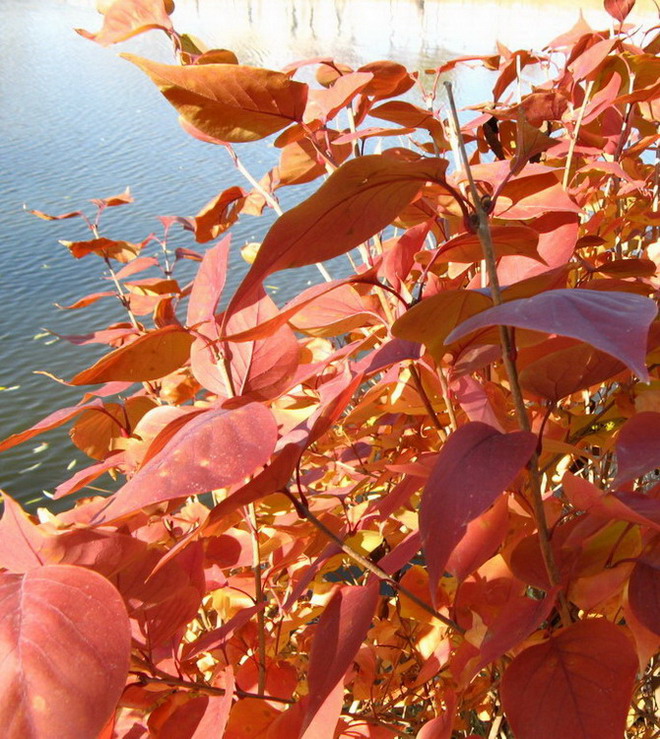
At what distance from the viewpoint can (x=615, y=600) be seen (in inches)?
20.2

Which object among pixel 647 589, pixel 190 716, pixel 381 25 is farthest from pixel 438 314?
pixel 381 25

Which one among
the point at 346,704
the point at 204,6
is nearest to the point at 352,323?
the point at 346,704

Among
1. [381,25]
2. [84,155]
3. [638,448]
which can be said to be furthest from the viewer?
[381,25]

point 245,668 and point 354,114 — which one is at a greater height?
point 354,114

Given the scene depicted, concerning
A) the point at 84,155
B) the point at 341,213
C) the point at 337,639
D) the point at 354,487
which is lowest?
the point at 84,155

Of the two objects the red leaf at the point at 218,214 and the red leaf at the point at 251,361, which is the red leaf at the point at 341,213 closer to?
the red leaf at the point at 251,361

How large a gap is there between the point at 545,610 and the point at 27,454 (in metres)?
2.92

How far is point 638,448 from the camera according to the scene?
362 mm

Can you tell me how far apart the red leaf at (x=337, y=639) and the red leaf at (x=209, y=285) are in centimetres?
22

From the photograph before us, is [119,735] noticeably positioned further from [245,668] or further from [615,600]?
[615,600]

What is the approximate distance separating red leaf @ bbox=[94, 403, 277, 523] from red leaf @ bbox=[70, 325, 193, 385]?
10 cm

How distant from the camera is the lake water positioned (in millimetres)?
3377

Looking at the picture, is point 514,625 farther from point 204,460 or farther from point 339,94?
point 339,94

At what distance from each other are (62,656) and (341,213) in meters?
0.23
